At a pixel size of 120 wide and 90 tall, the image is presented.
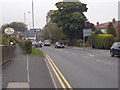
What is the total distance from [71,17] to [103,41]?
780 inches

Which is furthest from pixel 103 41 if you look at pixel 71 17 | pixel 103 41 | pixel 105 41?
pixel 71 17

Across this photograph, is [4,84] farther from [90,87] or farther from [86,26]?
[86,26]

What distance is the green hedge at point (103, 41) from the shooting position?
47250 millimetres

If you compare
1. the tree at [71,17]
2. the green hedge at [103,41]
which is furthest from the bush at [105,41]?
the tree at [71,17]

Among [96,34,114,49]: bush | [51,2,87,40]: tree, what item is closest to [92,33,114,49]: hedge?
[96,34,114,49]: bush

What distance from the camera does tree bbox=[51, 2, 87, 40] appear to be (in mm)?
66662

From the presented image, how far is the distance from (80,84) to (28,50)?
2140cm

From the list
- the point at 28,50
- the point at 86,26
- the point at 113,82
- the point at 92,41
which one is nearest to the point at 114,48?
the point at 28,50

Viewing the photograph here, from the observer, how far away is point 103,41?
158 feet

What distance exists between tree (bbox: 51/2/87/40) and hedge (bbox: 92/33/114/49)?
534 inches

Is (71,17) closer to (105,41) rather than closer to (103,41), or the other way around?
(103,41)

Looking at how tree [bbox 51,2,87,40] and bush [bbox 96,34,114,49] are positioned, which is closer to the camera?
bush [bbox 96,34,114,49]

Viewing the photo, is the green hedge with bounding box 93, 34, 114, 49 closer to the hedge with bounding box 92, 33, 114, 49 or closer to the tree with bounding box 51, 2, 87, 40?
the hedge with bounding box 92, 33, 114, 49

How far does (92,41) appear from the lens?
55.9 meters
